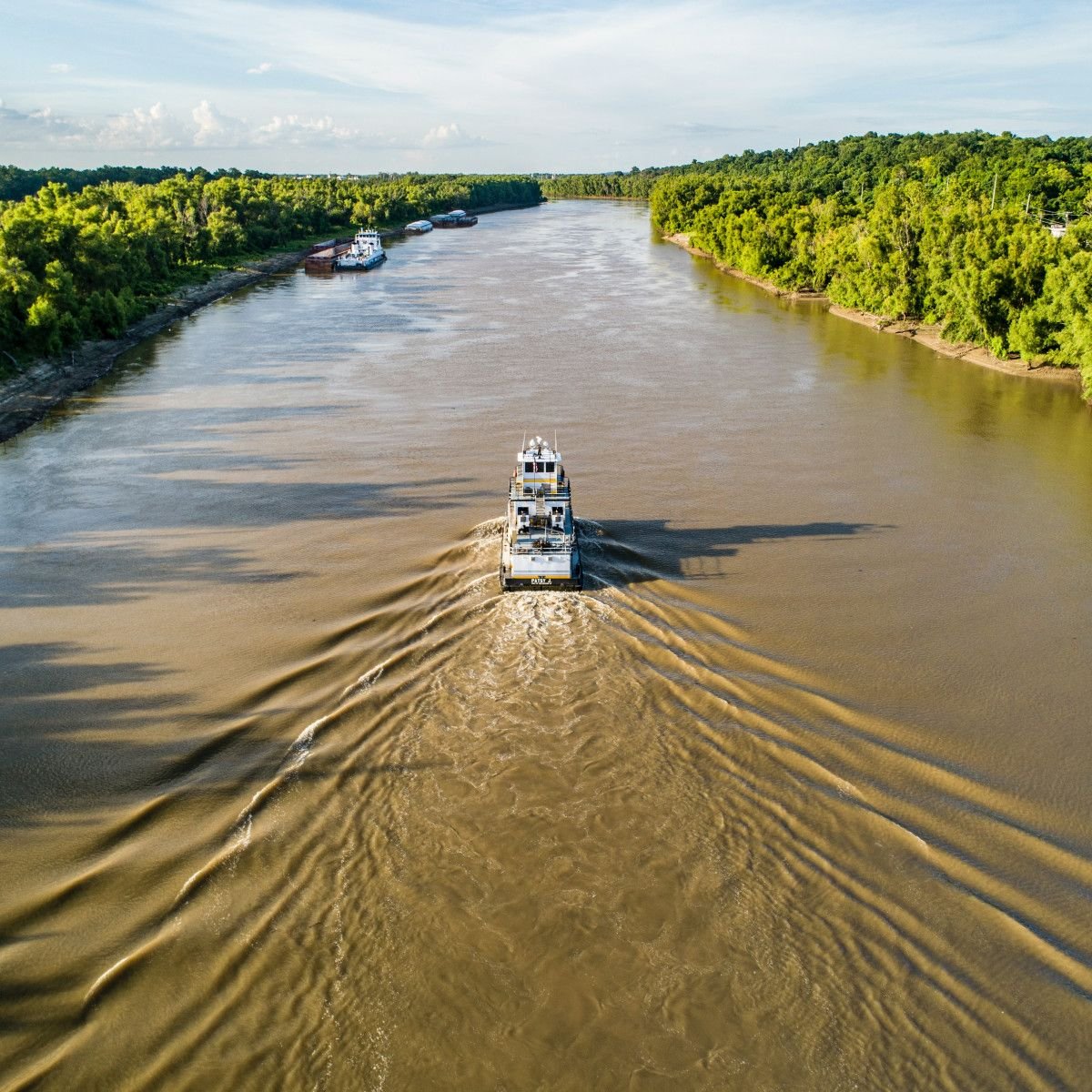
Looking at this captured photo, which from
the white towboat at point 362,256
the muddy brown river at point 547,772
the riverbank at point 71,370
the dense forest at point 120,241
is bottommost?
the muddy brown river at point 547,772

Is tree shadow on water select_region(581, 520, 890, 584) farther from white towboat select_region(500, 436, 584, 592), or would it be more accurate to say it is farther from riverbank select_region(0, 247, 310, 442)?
riverbank select_region(0, 247, 310, 442)

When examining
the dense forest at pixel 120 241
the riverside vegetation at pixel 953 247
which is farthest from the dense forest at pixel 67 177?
the riverside vegetation at pixel 953 247

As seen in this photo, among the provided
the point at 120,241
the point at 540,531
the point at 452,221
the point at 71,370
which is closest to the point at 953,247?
the point at 540,531

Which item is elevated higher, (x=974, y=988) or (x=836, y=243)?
(x=836, y=243)

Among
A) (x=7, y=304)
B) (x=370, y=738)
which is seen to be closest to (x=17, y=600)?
(x=370, y=738)

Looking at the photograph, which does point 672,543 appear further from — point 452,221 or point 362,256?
point 452,221

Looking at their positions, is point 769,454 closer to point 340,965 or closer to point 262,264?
point 340,965

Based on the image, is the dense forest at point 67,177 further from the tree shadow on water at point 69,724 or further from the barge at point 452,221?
the tree shadow on water at point 69,724
